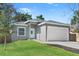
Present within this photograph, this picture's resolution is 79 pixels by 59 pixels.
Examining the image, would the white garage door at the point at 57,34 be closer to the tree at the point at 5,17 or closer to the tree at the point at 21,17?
the tree at the point at 21,17

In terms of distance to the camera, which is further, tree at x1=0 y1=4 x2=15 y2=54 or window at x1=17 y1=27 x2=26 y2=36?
window at x1=17 y1=27 x2=26 y2=36

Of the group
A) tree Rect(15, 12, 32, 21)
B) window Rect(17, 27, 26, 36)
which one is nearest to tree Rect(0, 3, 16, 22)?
tree Rect(15, 12, 32, 21)

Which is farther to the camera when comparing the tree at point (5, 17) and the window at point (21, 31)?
the window at point (21, 31)

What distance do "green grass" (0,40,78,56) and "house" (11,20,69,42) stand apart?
0.13 m

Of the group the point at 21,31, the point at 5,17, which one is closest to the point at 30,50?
the point at 21,31

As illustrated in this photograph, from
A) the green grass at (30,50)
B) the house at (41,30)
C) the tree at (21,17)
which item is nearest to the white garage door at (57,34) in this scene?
the house at (41,30)

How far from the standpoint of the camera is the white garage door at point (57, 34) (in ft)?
33.1

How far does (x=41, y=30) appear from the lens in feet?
33.3

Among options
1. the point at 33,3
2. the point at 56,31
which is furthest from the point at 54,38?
the point at 33,3

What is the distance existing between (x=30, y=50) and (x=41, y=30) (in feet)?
1.60

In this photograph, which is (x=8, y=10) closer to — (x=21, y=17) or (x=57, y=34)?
(x=21, y=17)

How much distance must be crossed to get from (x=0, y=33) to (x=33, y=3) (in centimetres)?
89

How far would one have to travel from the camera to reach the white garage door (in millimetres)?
10102

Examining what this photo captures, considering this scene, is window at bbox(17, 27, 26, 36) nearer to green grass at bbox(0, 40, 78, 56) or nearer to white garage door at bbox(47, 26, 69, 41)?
green grass at bbox(0, 40, 78, 56)
